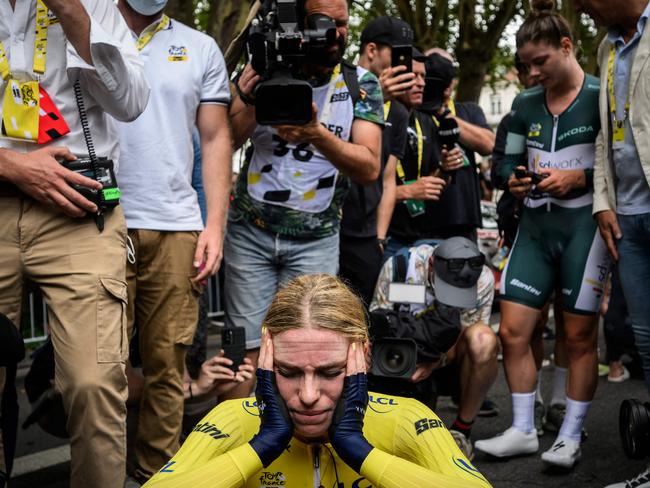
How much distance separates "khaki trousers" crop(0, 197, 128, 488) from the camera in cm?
322

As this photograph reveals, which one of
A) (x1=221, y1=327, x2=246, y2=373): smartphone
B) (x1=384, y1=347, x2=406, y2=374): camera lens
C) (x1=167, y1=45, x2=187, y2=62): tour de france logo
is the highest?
(x1=167, y1=45, x2=187, y2=62): tour de france logo

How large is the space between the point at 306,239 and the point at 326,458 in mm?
1602

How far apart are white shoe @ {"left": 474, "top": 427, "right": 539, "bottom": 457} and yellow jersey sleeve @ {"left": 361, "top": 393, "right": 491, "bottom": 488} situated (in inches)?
75.2

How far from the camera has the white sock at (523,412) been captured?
512 centimetres

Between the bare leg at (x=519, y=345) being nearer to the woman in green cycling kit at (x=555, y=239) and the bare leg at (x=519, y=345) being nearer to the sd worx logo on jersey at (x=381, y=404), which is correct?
the woman in green cycling kit at (x=555, y=239)

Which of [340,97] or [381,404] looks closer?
[381,404]

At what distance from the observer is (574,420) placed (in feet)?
16.1

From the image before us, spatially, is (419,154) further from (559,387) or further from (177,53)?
(177,53)

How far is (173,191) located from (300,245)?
715 mm

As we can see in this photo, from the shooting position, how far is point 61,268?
331cm

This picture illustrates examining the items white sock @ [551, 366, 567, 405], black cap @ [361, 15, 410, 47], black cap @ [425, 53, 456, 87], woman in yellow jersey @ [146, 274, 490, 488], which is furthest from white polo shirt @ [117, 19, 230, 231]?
white sock @ [551, 366, 567, 405]

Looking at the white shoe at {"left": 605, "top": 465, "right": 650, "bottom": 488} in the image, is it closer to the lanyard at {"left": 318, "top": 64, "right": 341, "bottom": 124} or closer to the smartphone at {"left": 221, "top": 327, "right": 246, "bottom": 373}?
the smartphone at {"left": 221, "top": 327, "right": 246, "bottom": 373}

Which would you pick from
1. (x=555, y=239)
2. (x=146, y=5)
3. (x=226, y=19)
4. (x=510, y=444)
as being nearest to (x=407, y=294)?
(x=555, y=239)

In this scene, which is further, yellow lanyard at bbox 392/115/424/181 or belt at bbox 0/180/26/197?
yellow lanyard at bbox 392/115/424/181
